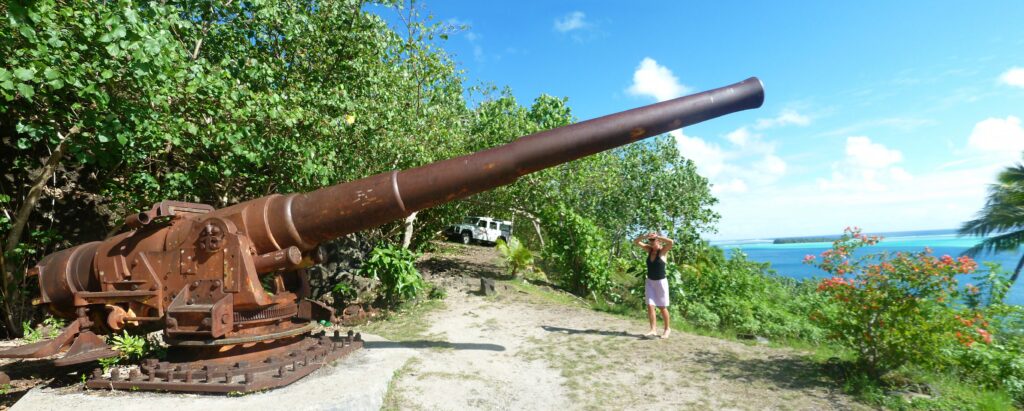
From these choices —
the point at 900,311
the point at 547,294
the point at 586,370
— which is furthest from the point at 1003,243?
the point at 586,370

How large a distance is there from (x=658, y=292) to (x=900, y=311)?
2.54 metres

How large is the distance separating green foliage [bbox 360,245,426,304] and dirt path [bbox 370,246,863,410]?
2.30ft

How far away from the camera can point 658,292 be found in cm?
646

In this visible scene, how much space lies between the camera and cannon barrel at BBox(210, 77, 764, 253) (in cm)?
363

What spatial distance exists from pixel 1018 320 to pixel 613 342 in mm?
4573

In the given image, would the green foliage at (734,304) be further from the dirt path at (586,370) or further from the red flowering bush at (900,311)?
the red flowering bush at (900,311)

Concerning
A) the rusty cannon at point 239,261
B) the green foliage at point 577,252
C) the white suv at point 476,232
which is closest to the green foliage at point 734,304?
the green foliage at point 577,252

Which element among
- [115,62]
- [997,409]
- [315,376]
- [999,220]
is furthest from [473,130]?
[999,220]

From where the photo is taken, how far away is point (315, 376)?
3.59 m

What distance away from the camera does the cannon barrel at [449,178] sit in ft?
11.9

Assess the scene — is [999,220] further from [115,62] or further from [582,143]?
[115,62]

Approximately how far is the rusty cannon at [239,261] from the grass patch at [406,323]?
262 centimetres

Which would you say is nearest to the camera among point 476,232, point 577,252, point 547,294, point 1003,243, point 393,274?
point 393,274

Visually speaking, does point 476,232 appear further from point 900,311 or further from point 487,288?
point 900,311
